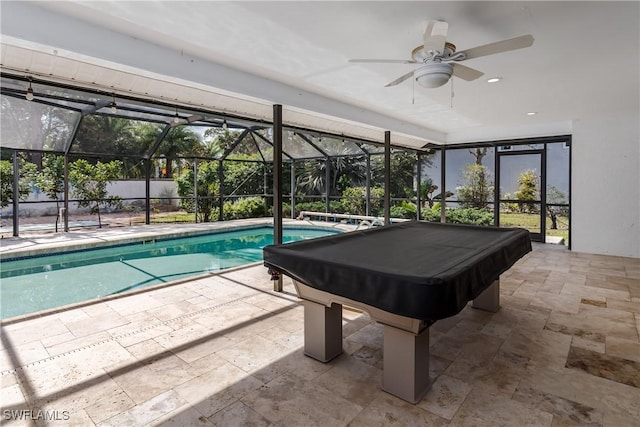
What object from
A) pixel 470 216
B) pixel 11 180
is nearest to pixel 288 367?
pixel 470 216

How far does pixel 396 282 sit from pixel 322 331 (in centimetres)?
105

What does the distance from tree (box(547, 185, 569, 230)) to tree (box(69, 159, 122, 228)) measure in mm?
11125

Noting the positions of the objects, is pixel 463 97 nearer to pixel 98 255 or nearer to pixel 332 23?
pixel 332 23

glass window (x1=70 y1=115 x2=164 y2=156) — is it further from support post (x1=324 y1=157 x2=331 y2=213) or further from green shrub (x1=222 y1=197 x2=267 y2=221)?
support post (x1=324 y1=157 x2=331 y2=213)

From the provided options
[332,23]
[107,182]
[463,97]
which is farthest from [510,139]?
[107,182]

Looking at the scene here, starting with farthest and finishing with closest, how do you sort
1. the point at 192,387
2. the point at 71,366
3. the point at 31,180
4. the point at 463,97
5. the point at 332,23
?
1. the point at 31,180
2. the point at 463,97
3. the point at 332,23
4. the point at 71,366
5. the point at 192,387

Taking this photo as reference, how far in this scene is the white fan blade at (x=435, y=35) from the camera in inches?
98.3

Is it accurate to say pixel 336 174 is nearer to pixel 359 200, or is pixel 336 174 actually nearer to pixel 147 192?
pixel 359 200

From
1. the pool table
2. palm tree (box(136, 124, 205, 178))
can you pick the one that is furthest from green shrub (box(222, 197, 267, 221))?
the pool table

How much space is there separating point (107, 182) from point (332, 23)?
9.43 m

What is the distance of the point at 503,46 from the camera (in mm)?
2475

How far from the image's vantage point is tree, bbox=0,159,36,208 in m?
7.80

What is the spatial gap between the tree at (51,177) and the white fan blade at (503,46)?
9.92 meters

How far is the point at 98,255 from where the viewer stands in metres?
6.88
